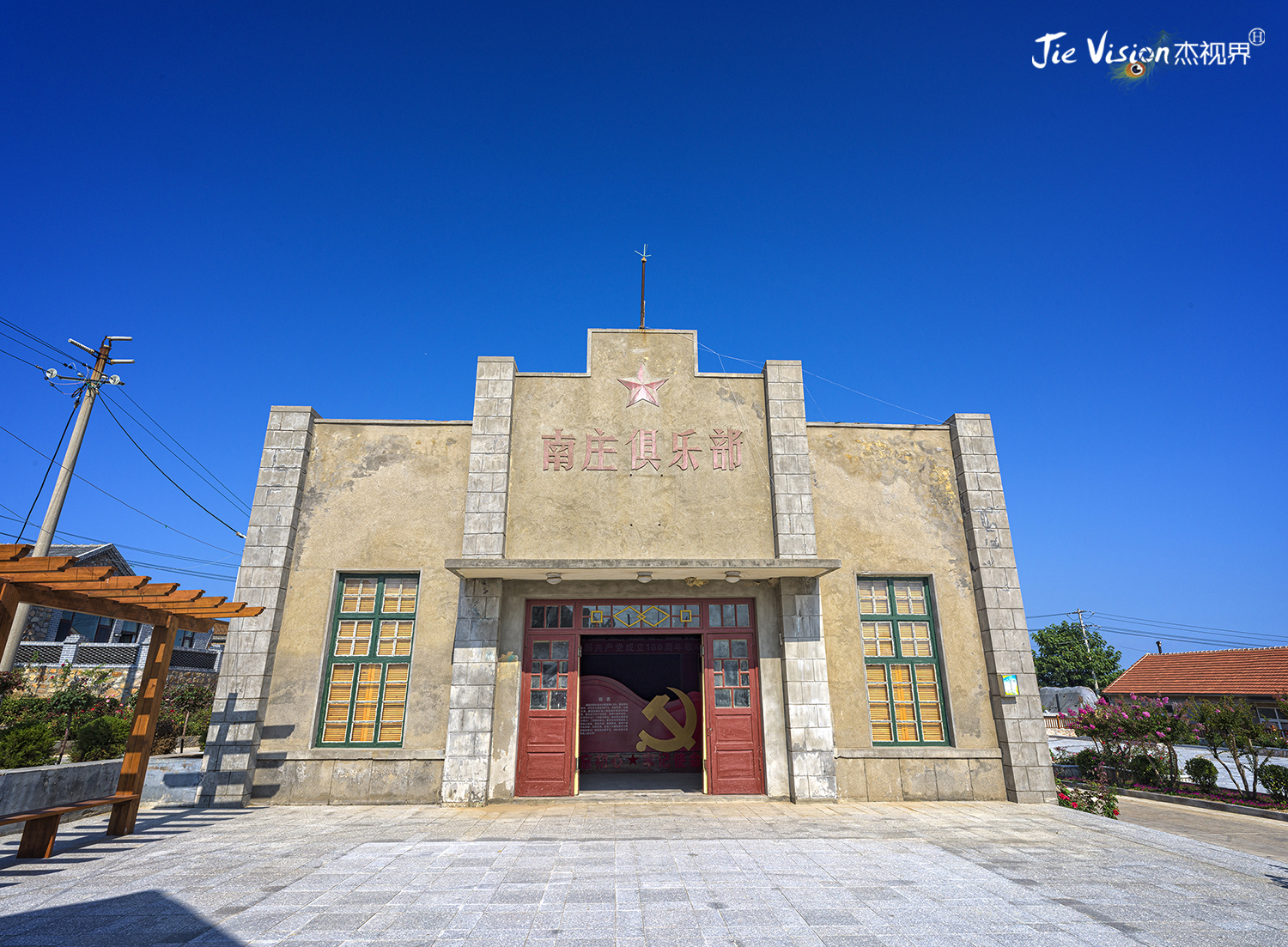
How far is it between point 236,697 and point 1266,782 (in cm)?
1978

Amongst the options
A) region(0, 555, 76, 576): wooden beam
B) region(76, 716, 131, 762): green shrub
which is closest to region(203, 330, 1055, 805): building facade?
region(76, 716, 131, 762): green shrub

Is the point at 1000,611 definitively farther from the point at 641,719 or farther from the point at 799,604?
the point at 641,719

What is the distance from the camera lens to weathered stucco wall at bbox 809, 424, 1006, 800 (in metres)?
10.1

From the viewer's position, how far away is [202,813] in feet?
29.5

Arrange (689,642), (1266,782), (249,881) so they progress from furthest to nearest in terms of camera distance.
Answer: (689,642), (1266,782), (249,881)

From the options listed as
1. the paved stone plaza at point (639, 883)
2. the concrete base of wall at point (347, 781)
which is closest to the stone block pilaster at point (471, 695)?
the concrete base of wall at point (347, 781)

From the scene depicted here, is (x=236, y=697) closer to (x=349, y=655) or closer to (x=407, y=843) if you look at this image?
(x=349, y=655)

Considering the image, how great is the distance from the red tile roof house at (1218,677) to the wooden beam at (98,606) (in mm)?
30302

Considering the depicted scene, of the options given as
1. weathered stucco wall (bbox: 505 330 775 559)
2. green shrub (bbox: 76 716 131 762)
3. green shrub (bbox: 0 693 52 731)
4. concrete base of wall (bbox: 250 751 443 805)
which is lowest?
concrete base of wall (bbox: 250 751 443 805)

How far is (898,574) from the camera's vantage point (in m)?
11.0

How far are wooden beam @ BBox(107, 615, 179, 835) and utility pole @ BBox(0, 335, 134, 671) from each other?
28.7 ft

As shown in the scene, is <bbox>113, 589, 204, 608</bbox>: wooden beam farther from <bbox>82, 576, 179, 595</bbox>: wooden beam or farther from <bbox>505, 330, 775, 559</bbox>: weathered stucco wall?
<bbox>505, 330, 775, 559</bbox>: weathered stucco wall

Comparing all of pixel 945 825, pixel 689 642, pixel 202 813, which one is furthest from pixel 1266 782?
pixel 202 813

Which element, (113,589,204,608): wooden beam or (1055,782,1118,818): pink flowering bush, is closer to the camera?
(113,589,204,608): wooden beam
